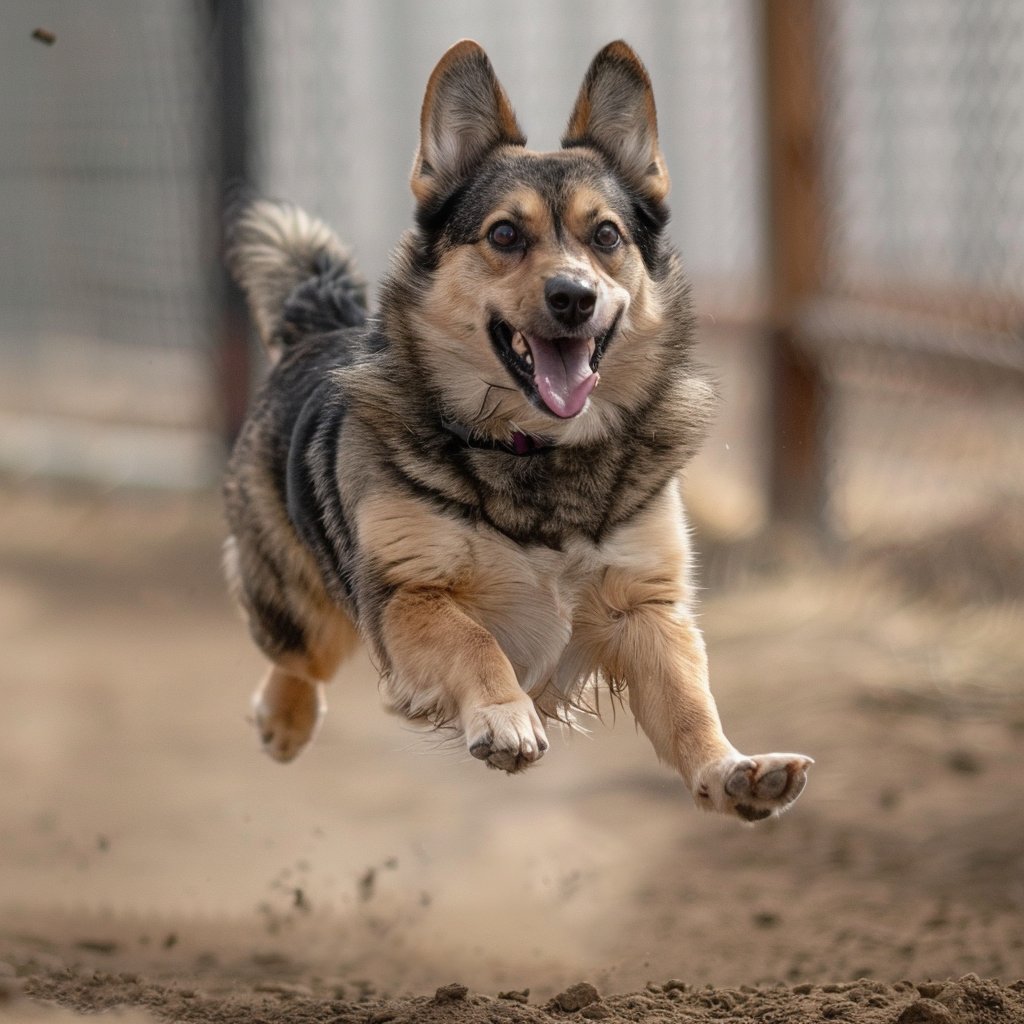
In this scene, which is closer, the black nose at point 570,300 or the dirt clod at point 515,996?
the black nose at point 570,300

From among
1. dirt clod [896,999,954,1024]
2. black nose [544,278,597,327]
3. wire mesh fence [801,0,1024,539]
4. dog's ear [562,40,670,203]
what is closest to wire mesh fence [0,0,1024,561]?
wire mesh fence [801,0,1024,539]

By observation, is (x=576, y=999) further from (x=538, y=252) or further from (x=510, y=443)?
(x=538, y=252)

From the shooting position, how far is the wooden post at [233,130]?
32.0 ft

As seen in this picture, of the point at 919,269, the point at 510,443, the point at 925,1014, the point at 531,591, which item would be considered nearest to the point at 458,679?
the point at 531,591

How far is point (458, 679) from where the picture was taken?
3.41m

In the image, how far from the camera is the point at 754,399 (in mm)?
9086

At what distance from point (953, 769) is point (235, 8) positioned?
657 centimetres

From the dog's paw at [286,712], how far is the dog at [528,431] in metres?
1.00

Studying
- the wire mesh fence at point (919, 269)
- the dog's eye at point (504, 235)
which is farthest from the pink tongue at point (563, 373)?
the wire mesh fence at point (919, 269)

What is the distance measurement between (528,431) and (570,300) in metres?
0.45

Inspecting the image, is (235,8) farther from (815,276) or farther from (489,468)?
(489,468)

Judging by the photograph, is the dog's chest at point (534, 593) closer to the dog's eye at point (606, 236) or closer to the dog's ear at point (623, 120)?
the dog's eye at point (606, 236)

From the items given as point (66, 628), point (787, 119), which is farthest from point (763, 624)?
point (66, 628)

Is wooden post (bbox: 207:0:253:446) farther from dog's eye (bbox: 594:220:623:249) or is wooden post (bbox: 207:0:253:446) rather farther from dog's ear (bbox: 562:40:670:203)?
dog's eye (bbox: 594:220:623:249)
